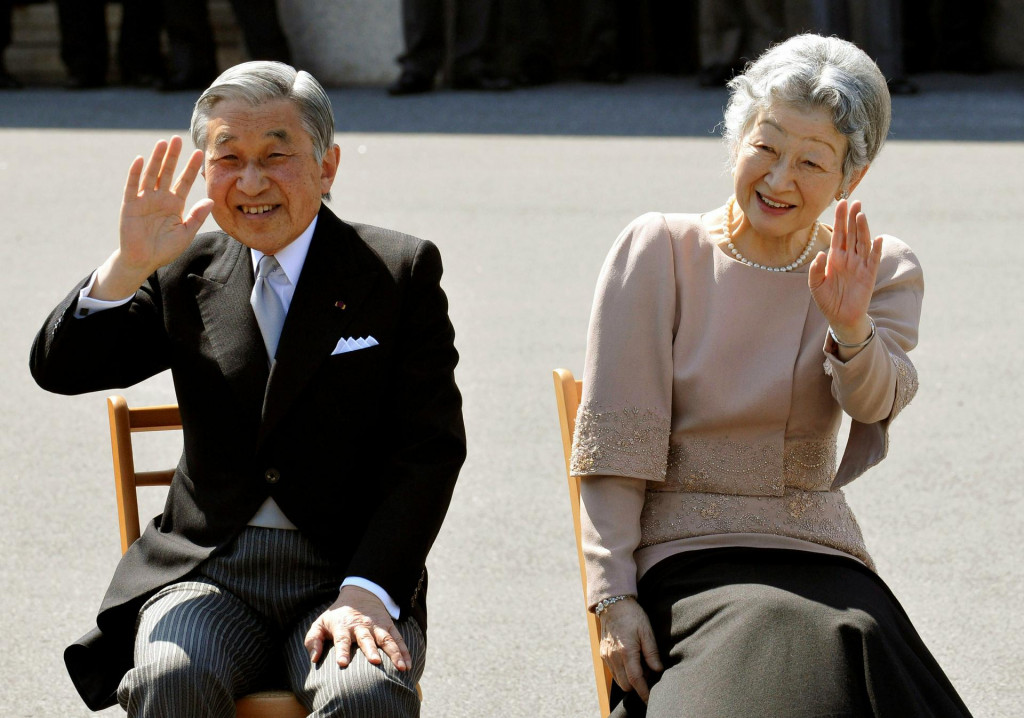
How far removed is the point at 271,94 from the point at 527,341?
346 cm

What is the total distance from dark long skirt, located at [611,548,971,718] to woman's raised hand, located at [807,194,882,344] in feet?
1.52

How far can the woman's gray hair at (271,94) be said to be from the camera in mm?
2578

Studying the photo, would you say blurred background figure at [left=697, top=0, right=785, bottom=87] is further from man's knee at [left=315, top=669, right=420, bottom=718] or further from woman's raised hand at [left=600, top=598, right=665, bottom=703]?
man's knee at [left=315, top=669, right=420, bottom=718]

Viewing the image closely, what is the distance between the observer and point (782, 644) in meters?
2.43

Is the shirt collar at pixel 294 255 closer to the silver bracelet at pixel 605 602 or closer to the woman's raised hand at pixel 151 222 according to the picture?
the woman's raised hand at pixel 151 222

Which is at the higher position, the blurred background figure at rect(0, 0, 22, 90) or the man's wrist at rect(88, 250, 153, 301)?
the man's wrist at rect(88, 250, 153, 301)

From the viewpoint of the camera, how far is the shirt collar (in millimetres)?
2724

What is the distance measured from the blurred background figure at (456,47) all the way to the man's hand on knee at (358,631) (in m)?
9.18

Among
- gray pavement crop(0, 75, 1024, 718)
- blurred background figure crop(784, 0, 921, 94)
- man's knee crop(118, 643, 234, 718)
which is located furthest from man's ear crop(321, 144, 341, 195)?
blurred background figure crop(784, 0, 921, 94)

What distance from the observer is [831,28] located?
10922 mm

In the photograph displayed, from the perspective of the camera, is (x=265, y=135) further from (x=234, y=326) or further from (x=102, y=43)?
(x=102, y=43)

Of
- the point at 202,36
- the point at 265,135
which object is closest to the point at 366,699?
the point at 265,135

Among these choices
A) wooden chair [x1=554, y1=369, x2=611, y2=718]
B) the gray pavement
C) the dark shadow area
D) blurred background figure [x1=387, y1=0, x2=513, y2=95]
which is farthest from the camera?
blurred background figure [x1=387, y1=0, x2=513, y2=95]

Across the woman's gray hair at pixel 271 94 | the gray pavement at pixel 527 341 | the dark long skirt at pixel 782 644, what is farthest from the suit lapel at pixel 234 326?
the gray pavement at pixel 527 341
